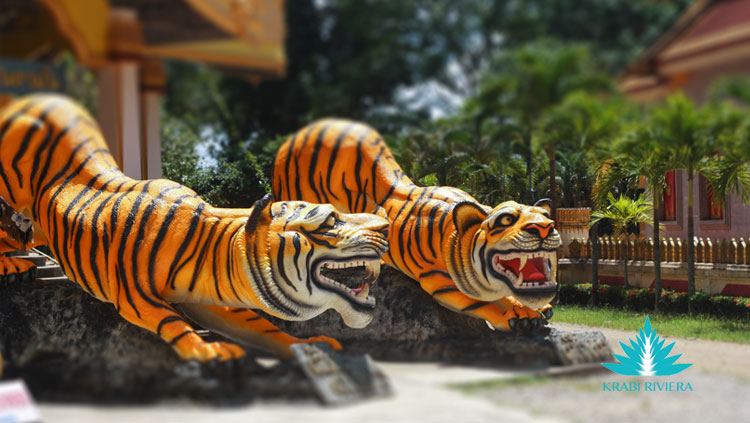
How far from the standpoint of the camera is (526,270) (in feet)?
22.1

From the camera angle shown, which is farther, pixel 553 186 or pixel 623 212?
pixel 623 212

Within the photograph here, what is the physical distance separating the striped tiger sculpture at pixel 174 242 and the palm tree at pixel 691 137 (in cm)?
439

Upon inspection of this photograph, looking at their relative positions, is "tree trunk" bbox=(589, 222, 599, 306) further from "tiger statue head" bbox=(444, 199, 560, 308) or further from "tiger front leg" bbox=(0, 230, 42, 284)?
"tiger front leg" bbox=(0, 230, 42, 284)

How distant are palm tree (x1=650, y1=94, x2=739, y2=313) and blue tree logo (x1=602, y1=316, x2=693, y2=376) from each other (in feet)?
8.63

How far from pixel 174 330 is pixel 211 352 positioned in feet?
1.28

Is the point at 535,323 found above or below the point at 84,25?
below

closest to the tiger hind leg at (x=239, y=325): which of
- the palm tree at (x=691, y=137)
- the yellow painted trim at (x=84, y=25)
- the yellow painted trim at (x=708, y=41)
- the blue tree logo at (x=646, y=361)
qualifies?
the blue tree logo at (x=646, y=361)

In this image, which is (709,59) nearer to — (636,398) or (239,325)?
(636,398)

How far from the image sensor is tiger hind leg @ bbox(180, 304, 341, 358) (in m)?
6.12

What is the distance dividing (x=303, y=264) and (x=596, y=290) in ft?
15.0

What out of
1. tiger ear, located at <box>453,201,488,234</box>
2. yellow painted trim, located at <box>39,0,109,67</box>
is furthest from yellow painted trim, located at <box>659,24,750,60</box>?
yellow painted trim, located at <box>39,0,109,67</box>

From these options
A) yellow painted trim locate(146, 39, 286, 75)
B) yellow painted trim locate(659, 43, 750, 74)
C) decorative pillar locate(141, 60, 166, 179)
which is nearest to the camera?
decorative pillar locate(141, 60, 166, 179)

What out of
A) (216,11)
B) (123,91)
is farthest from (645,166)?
(123,91)

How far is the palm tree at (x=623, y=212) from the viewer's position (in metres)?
8.55
